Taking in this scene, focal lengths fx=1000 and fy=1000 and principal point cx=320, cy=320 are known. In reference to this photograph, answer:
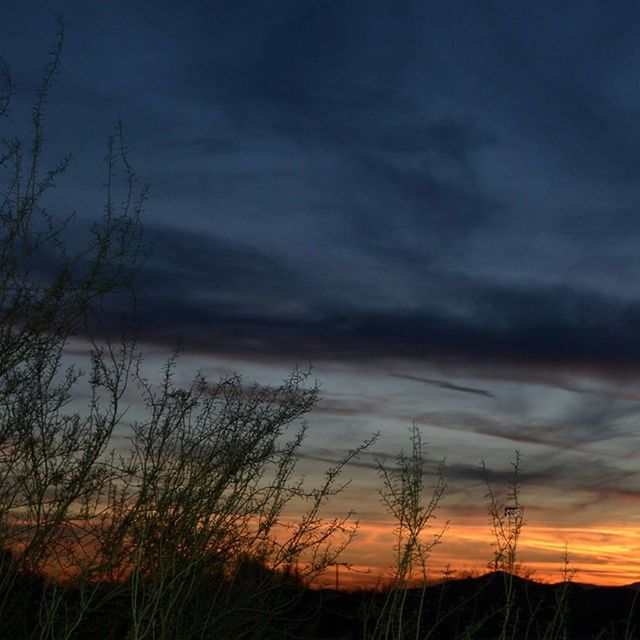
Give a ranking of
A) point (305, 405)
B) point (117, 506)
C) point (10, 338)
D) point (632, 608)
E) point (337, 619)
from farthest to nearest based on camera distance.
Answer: point (337, 619) < point (305, 405) < point (117, 506) < point (10, 338) < point (632, 608)

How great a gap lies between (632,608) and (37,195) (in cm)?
596

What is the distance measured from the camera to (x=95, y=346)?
9.19 metres

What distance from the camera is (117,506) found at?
8.83 m

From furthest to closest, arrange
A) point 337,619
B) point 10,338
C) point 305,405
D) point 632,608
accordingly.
A: point 337,619 → point 305,405 → point 10,338 → point 632,608

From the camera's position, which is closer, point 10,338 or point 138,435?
point 10,338

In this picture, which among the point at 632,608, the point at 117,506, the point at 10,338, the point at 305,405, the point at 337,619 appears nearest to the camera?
the point at 632,608

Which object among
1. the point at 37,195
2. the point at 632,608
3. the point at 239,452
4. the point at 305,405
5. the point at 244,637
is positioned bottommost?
the point at 244,637

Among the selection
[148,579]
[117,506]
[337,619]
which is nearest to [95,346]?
[117,506]

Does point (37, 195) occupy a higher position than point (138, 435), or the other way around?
point (37, 195)

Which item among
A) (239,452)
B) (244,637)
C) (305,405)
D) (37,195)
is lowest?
(244,637)

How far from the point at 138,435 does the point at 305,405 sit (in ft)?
5.24

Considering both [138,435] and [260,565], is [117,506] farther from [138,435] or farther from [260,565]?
[260,565]

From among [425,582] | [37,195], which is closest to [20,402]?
[37,195]

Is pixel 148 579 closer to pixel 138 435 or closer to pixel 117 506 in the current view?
pixel 117 506
